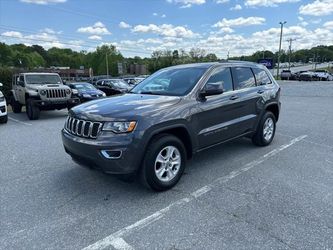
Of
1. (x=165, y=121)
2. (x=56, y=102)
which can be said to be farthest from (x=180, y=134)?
(x=56, y=102)

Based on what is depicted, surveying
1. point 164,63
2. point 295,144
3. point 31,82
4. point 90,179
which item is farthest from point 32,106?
point 164,63

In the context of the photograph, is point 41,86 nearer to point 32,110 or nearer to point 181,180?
point 32,110

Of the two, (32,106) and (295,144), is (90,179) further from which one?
(32,106)

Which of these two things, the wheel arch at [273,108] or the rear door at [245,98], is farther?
the wheel arch at [273,108]

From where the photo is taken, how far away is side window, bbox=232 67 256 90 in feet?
16.6

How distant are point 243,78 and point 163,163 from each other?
8.14 feet

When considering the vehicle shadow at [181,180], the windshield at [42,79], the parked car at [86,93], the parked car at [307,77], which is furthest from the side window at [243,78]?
the parked car at [307,77]

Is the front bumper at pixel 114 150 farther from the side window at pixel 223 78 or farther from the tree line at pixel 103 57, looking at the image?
the tree line at pixel 103 57

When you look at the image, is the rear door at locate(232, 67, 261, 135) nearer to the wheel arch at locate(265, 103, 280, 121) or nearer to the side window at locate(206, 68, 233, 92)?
the side window at locate(206, 68, 233, 92)

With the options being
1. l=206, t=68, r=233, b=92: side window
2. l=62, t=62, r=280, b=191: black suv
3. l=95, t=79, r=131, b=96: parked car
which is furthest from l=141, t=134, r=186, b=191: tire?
l=95, t=79, r=131, b=96: parked car

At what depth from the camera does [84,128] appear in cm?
366

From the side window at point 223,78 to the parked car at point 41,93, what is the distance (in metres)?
7.93

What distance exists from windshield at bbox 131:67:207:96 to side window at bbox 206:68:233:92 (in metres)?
0.22

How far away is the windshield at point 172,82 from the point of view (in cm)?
434
